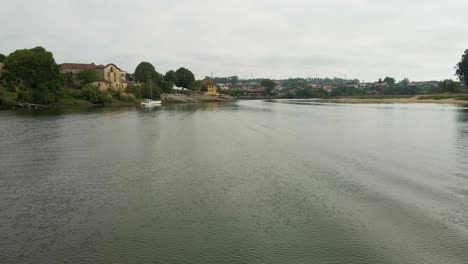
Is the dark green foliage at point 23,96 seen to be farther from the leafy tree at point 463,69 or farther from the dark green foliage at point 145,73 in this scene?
the leafy tree at point 463,69

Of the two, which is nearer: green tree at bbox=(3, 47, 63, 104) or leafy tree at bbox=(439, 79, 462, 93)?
green tree at bbox=(3, 47, 63, 104)

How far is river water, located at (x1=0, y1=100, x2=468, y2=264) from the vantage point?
28.0 feet

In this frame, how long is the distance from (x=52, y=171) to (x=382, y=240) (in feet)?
48.5

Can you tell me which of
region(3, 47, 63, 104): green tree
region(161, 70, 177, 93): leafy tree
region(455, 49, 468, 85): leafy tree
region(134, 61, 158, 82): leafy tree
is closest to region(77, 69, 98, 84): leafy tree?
region(3, 47, 63, 104): green tree

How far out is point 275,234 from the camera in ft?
31.0

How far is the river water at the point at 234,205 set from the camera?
855 centimetres

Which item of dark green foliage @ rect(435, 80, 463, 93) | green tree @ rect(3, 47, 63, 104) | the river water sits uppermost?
green tree @ rect(3, 47, 63, 104)

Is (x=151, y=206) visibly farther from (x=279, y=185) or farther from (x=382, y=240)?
(x=382, y=240)

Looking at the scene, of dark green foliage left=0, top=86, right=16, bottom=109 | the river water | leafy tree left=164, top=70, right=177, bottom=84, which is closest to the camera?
the river water

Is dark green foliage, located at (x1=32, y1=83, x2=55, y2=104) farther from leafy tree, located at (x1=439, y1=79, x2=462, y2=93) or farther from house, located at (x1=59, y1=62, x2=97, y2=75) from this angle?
leafy tree, located at (x1=439, y1=79, x2=462, y2=93)

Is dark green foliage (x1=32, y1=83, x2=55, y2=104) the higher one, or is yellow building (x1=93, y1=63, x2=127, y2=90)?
yellow building (x1=93, y1=63, x2=127, y2=90)

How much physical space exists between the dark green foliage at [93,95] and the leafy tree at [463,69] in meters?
114

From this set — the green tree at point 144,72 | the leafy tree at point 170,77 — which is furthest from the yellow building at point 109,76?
the leafy tree at point 170,77

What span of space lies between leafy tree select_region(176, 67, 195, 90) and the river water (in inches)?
5038
